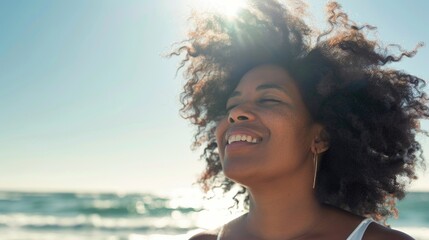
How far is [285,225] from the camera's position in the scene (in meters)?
3.87

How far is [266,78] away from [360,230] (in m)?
1.05

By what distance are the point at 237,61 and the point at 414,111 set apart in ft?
3.66

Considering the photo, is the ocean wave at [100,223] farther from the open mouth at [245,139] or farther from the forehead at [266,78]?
the open mouth at [245,139]

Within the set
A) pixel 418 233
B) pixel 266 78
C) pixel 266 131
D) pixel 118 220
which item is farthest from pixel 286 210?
pixel 118 220

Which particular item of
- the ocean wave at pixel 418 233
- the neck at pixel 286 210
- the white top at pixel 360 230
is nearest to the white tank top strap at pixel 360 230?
the white top at pixel 360 230

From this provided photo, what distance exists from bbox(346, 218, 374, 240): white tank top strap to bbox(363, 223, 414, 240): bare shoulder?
18 millimetres

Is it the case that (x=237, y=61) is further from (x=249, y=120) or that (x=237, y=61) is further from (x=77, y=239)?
(x=77, y=239)

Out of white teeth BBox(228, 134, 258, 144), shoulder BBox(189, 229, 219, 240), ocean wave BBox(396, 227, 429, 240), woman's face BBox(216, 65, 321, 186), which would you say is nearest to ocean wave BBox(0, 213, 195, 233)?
ocean wave BBox(396, 227, 429, 240)

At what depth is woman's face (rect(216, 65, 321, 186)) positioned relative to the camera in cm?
372

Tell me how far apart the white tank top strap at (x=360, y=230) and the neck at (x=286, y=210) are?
0.28m

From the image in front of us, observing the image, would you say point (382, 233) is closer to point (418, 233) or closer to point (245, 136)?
point (245, 136)

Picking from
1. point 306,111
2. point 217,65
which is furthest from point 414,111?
point 217,65

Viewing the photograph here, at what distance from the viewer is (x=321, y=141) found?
13.3ft

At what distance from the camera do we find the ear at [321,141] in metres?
4.05
